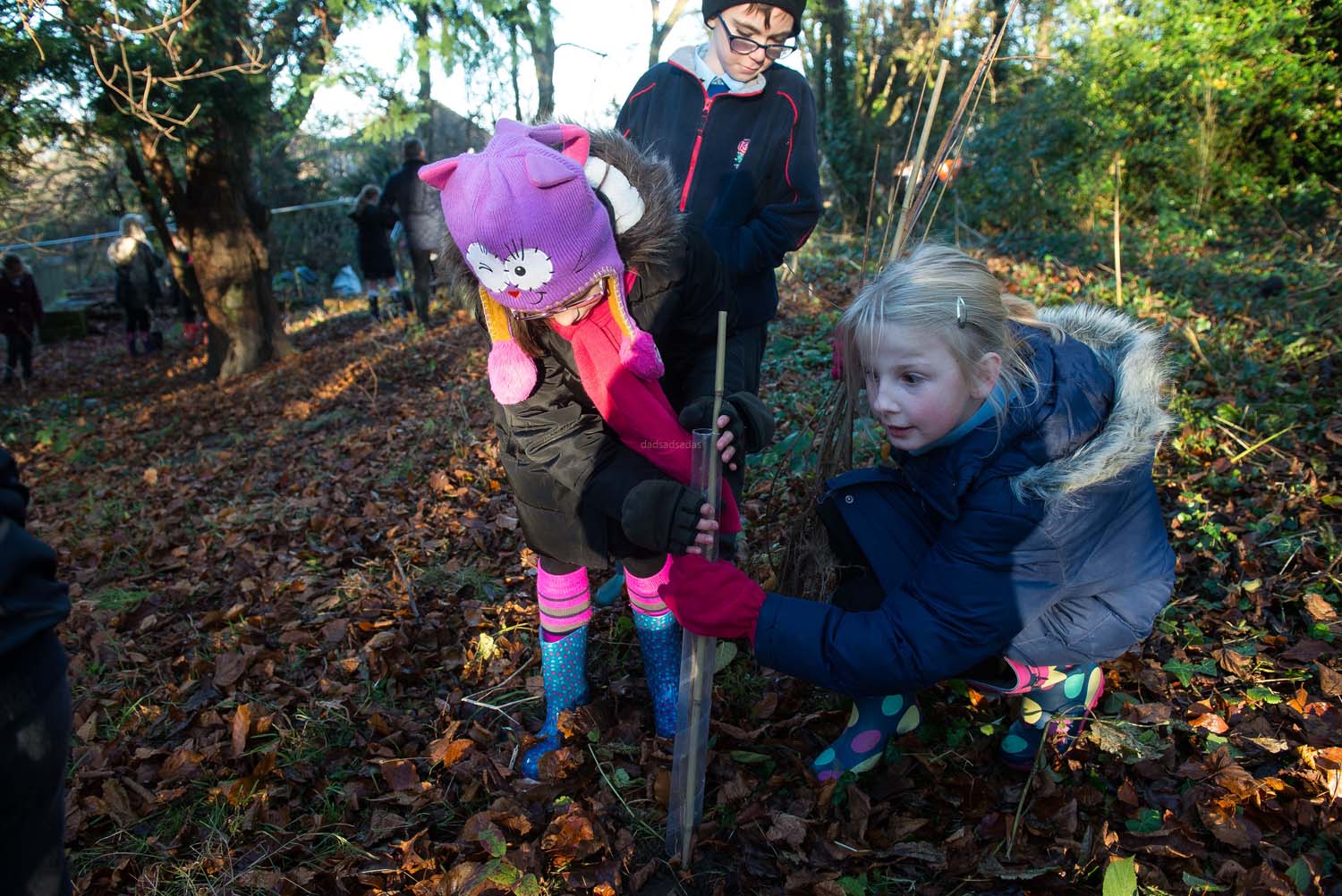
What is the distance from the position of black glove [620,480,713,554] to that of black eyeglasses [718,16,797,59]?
1.52 meters

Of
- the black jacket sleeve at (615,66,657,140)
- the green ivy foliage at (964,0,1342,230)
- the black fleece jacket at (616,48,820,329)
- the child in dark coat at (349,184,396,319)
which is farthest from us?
the child in dark coat at (349,184,396,319)

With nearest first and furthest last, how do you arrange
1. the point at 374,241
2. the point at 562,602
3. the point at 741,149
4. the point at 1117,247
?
1. the point at 562,602
2. the point at 741,149
3. the point at 1117,247
4. the point at 374,241

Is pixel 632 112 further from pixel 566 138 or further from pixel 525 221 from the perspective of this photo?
pixel 525 221

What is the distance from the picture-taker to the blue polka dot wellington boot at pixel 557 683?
2.39 meters

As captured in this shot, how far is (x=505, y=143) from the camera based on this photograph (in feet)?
5.81

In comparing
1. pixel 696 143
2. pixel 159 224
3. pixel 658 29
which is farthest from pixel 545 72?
pixel 696 143

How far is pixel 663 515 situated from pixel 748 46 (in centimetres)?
162

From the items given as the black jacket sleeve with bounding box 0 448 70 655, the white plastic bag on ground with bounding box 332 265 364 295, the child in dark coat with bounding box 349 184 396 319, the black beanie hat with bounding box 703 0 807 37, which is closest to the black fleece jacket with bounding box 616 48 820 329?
the black beanie hat with bounding box 703 0 807 37

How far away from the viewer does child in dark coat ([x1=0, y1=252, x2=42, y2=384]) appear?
32.6ft

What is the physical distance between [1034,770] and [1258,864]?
0.48m

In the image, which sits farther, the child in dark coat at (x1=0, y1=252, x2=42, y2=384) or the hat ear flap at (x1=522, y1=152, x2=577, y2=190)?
the child in dark coat at (x1=0, y1=252, x2=42, y2=384)

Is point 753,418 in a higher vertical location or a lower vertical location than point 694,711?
higher

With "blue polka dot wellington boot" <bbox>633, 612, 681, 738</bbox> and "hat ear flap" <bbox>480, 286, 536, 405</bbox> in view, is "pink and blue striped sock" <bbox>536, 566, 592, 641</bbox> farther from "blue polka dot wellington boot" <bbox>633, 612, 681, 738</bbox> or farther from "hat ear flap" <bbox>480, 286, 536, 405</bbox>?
"hat ear flap" <bbox>480, 286, 536, 405</bbox>

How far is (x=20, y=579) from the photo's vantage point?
121 centimetres
